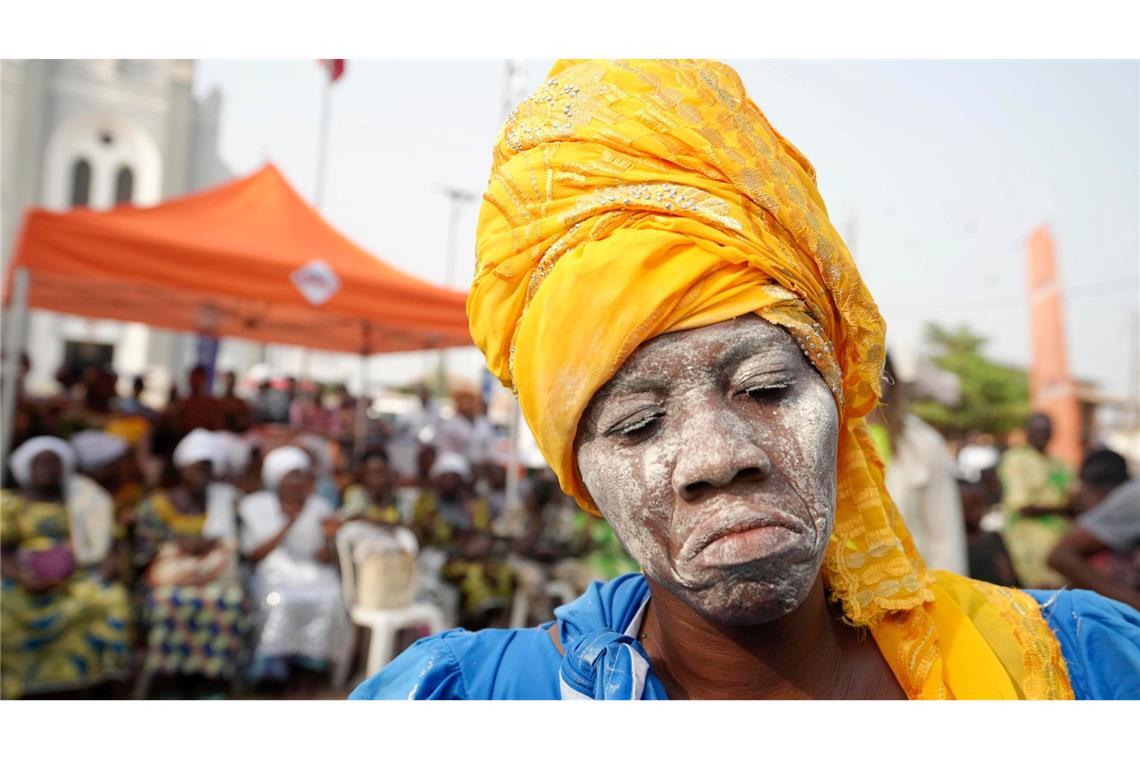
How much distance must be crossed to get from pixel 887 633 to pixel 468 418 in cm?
765

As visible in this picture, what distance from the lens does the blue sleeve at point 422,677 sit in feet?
4.46

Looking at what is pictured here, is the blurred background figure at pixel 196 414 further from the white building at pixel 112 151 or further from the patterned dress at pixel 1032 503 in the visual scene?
the white building at pixel 112 151

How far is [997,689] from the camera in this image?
4.27ft

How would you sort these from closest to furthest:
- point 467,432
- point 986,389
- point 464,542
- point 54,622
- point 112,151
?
1. point 54,622
2. point 464,542
3. point 467,432
4. point 112,151
5. point 986,389

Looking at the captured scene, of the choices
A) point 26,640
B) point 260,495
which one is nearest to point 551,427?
point 26,640

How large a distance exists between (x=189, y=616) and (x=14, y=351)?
1.81m

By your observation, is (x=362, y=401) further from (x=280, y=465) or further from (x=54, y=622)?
(x=54, y=622)

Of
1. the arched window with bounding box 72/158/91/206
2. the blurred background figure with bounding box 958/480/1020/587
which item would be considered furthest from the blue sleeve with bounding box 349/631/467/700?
the arched window with bounding box 72/158/91/206

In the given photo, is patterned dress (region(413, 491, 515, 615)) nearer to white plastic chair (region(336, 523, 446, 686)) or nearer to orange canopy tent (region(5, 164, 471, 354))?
white plastic chair (region(336, 523, 446, 686))

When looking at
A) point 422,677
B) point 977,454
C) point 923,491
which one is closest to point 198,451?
point 923,491

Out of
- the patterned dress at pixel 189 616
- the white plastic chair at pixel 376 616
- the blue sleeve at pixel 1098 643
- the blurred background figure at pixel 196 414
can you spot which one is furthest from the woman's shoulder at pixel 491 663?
the blurred background figure at pixel 196 414

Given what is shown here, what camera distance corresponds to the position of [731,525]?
3.74 ft

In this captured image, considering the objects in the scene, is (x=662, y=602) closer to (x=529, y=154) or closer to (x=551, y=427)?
(x=551, y=427)

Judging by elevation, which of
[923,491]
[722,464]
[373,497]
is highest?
[722,464]
